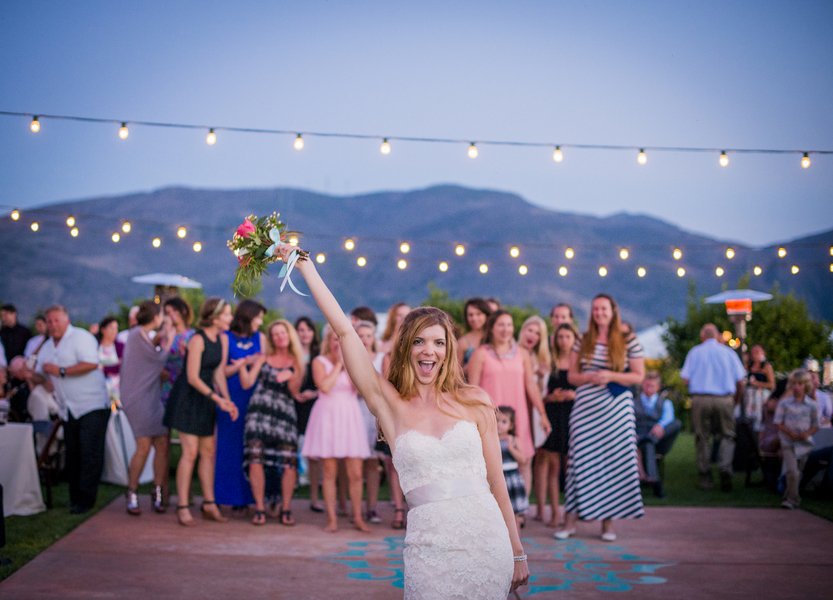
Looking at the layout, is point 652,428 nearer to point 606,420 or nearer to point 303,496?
point 606,420

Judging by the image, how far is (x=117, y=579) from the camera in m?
6.25

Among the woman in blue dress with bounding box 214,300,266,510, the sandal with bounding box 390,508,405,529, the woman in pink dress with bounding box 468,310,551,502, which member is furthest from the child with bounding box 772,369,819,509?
the woman in blue dress with bounding box 214,300,266,510

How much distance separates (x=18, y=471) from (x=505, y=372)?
14.0 ft

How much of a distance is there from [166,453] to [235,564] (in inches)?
98.8

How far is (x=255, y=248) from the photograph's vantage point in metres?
3.96

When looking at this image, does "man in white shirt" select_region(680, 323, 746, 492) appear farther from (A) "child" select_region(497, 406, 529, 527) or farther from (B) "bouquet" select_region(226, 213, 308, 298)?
(B) "bouquet" select_region(226, 213, 308, 298)

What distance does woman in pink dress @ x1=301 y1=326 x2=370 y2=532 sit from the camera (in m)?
8.43

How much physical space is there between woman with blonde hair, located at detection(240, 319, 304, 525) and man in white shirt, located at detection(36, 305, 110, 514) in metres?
1.32

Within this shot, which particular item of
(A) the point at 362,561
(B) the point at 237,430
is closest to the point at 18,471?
(B) the point at 237,430

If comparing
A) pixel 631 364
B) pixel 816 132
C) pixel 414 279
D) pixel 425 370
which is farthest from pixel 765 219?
pixel 414 279

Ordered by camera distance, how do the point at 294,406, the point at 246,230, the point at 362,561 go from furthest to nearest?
the point at 294,406 < the point at 362,561 < the point at 246,230

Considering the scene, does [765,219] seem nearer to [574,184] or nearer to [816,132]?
[816,132]

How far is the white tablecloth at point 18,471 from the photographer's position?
27.4 feet

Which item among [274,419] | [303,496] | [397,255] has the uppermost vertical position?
[397,255]
